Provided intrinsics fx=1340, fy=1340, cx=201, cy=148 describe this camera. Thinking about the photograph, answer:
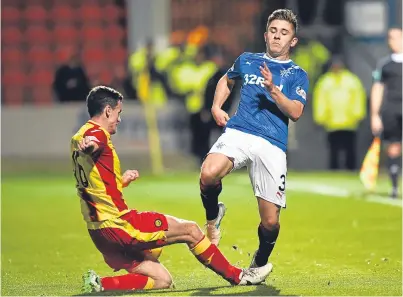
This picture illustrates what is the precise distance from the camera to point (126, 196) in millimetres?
18500

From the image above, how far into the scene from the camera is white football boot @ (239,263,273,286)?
9.25 metres

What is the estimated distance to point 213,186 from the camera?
31.2ft

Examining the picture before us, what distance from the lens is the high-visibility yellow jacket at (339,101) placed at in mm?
22953

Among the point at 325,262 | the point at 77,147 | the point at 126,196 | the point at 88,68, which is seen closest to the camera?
the point at 77,147

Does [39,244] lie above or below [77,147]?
below

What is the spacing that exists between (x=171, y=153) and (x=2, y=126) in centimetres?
317

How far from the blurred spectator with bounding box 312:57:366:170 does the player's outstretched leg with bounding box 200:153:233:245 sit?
13.3 meters

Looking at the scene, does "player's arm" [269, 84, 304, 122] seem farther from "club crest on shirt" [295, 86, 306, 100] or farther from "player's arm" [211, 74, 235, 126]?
"player's arm" [211, 74, 235, 126]

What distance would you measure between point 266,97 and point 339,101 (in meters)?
13.9

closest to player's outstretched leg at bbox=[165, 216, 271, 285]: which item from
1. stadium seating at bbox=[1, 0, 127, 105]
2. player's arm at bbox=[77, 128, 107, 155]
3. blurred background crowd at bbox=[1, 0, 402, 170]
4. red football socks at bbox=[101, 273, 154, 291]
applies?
red football socks at bbox=[101, 273, 154, 291]

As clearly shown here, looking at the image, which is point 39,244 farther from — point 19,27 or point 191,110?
point 19,27

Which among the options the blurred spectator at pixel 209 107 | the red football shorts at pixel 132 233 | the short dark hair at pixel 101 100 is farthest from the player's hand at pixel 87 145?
the blurred spectator at pixel 209 107

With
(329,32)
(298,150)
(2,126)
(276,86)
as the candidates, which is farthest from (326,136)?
(276,86)

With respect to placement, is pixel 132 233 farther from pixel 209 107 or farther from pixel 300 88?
pixel 209 107
